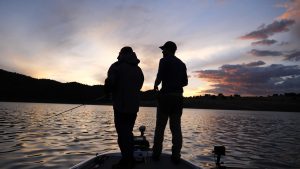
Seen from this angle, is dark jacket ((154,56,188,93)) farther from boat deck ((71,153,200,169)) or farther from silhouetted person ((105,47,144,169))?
boat deck ((71,153,200,169))

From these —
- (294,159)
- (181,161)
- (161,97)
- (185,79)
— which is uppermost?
(185,79)

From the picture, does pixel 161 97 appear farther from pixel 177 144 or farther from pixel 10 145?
pixel 10 145

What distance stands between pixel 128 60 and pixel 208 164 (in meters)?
9.43

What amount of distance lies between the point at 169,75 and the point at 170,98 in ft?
1.98

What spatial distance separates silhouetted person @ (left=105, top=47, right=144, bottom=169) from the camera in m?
6.07

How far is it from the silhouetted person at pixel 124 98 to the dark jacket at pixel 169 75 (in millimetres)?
1212

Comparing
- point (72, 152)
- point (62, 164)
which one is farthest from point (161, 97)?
point (72, 152)

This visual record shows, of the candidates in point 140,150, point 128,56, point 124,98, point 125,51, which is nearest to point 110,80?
point 124,98

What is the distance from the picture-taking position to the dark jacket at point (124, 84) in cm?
611

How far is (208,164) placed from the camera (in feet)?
45.7

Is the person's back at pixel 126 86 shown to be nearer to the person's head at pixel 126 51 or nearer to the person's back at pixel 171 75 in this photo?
the person's head at pixel 126 51

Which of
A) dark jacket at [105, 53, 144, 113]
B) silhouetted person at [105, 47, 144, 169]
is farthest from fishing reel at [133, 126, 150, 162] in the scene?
dark jacket at [105, 53, 144, 113]

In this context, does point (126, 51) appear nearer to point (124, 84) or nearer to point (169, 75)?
point (124, 84)

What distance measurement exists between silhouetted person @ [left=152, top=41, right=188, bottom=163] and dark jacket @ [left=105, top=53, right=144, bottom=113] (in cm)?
116
